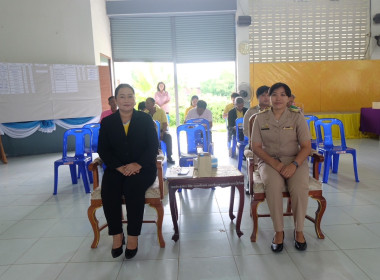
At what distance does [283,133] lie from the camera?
7.75 feet

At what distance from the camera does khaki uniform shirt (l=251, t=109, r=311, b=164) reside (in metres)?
2.35

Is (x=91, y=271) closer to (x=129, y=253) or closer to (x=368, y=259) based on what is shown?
(x=129, y=253)

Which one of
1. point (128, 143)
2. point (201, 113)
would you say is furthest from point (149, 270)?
point (201, 113)

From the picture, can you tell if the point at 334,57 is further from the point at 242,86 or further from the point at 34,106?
the point at 34,106

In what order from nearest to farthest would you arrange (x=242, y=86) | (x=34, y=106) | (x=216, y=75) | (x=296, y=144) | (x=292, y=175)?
(x=292, y=175)
(x=296, y=144)
(x=34, y=106)
(x=242, y=86)
(x=216, y=75)

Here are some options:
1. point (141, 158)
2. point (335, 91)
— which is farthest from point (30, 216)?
point (335, 91)

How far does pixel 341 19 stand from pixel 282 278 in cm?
750

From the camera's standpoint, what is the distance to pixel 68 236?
249 cm

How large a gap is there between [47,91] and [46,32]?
46.4 inches

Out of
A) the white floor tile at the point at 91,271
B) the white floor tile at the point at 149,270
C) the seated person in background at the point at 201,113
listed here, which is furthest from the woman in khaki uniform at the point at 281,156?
the seated person in background at the point at 201,113

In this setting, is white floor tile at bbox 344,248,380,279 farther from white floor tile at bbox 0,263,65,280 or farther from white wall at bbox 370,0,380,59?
white wall at bbox 370,0,380,59

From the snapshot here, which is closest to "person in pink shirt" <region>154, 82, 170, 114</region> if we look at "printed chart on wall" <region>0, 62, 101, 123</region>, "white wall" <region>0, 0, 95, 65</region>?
"printed chart on wall" <region>0, 62, 101, 123</region>

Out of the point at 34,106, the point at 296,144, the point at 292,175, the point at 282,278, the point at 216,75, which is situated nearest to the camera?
the point at 282,278

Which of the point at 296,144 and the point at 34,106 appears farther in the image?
the point at 34,106
